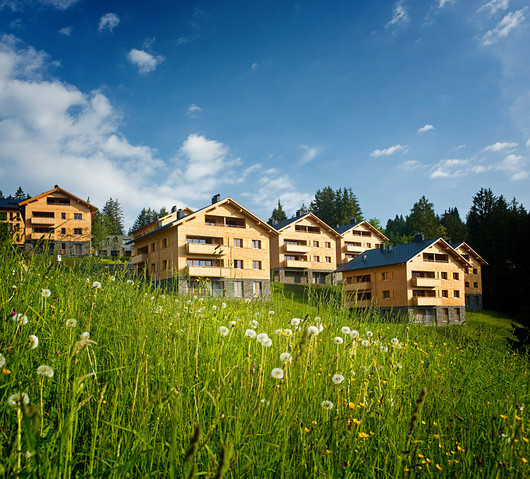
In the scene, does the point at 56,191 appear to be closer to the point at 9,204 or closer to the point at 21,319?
the point at 9,204

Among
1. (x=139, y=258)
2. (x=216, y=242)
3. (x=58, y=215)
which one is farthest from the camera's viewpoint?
(x=58, y=215)

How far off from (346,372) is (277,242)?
55584 mm

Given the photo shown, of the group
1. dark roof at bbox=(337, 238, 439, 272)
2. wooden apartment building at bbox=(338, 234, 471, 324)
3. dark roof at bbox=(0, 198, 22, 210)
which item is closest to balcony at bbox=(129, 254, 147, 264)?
wooden apartment building at bbox=(338, 234, 471, 324)

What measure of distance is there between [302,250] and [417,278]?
1836 centimetres

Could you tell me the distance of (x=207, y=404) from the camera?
347cm

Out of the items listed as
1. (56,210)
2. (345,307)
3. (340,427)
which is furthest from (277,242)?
(340,427)

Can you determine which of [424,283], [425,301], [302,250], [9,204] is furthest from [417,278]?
[9,204]

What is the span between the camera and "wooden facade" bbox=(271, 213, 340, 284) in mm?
58875

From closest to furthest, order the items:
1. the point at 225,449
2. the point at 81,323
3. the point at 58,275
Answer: the point at 225,449 → the point at 81,323 → the point at 58,275

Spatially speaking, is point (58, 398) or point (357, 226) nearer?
point (58, 398)

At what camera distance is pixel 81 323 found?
4406 millimetres

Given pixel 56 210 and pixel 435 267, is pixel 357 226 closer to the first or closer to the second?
pixel 435 267

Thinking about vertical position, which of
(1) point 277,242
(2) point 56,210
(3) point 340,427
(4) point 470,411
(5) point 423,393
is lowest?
(4) point 470,411

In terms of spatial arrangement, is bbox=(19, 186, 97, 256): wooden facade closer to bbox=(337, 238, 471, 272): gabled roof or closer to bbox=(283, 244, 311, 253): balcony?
bbox=(283, 244, 311, 253): balcony
